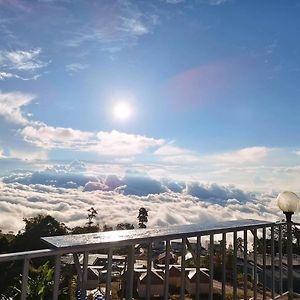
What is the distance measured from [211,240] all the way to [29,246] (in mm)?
25434

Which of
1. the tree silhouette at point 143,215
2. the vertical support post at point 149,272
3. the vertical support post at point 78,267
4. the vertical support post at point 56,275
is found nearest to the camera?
the vertical support post at point 56,275

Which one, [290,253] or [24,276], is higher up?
[24,276]

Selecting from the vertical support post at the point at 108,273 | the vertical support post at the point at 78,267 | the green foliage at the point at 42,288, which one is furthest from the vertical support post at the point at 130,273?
Answer: the green foliage at the point at 42,288

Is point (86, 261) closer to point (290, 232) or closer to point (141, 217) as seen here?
point (290, 232)

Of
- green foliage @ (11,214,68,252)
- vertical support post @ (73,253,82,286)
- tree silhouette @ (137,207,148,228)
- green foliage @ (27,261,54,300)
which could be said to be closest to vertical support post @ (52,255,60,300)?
vertical support post @ (73,253,82,286)

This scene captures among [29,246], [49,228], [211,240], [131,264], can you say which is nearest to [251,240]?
[211,240]

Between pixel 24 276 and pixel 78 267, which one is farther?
pixel 78 267

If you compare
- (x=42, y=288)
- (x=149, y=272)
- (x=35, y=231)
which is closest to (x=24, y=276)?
(x=149, y=272)

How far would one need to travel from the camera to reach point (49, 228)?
1130 inches

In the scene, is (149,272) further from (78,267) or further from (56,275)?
(56,275)

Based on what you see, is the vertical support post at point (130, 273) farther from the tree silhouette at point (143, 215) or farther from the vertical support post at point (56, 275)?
the tree silhouette at point (143, 215)

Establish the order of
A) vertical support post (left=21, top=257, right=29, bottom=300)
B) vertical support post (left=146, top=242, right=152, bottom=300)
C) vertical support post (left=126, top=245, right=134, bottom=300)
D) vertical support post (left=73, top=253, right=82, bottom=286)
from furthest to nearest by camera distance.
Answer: vertical support post (left=146, top=242, right=152, bottom=300) → vertical support post (left=126, top=245, right=134, bottom=300) → vertical support post (left=73, top=253, right=82, bottom=286) → vertical support post (left=21, top=257, right=29, bottom=300)

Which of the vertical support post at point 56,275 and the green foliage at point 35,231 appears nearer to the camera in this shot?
the vertical support post at point 56,275

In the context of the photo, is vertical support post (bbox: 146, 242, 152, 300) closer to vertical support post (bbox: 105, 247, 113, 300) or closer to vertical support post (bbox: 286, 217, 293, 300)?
vertical support post (bbox: 105, 247, 113, 300)
